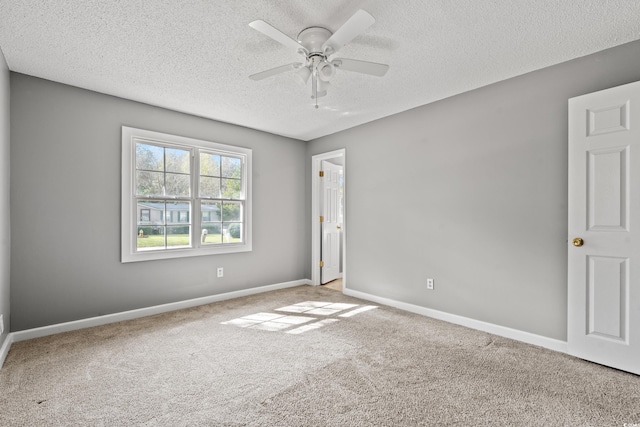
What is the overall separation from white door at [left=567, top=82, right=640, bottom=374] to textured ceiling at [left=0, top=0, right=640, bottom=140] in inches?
22.7

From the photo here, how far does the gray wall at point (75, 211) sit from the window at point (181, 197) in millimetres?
111

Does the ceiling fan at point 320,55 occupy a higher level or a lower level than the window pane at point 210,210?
higher

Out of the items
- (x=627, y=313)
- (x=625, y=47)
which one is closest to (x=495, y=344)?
(x=627, y=313)

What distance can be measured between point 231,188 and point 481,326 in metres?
3.51

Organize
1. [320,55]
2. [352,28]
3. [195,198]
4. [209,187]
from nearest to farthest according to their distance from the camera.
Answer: [352,28], [320,55], [195,198], [209,187]

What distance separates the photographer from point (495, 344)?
2.67 m

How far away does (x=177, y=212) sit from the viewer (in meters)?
3.73

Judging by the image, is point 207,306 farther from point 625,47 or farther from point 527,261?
point 625,47

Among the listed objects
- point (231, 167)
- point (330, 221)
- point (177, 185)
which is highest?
point (231, 167)

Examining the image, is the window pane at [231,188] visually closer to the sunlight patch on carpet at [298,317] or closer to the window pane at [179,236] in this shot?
the window pane at [179,236]

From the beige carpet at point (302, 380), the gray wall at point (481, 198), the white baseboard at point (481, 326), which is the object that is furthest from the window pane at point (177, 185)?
the white baseboard at point (481, 326)

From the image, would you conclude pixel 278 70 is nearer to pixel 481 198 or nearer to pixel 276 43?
pixel 276 43

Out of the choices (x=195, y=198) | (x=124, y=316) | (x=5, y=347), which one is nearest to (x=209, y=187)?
(x=195, y=198)

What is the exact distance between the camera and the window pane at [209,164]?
3965 millimetres
